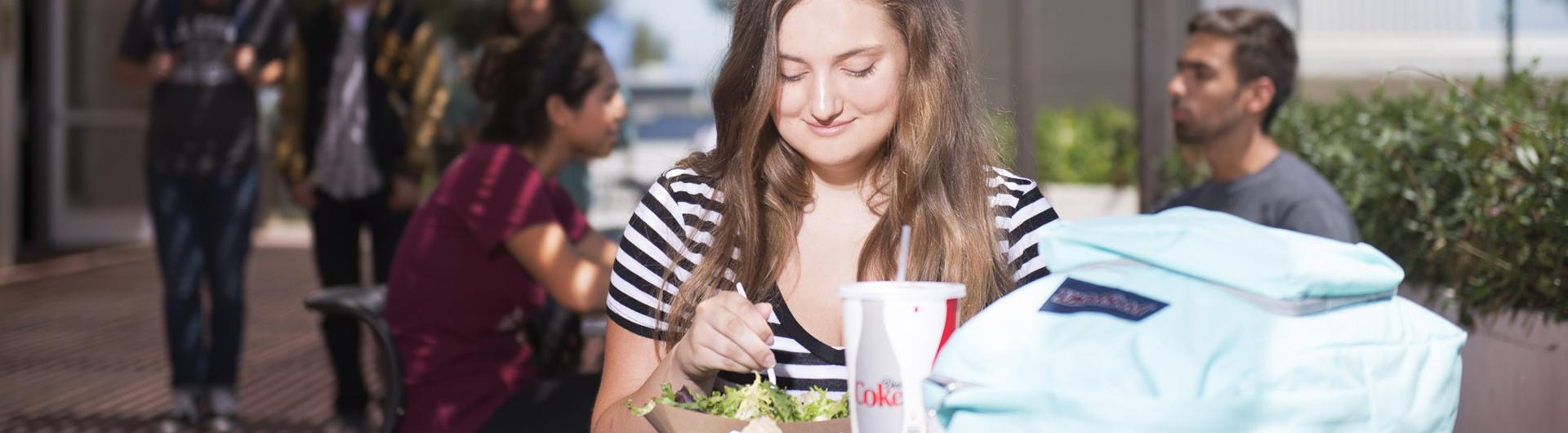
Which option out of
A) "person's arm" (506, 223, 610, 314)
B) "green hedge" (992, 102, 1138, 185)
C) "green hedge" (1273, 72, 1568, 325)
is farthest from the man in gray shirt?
"green hedge" (992, 102, 1138, 185)

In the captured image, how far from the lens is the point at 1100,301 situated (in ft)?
3.90

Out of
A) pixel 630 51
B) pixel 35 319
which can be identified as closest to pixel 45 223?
pixel 35 319

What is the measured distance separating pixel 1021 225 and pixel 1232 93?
224 cm

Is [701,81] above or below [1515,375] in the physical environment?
above

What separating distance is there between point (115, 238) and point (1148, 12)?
32.6 ft

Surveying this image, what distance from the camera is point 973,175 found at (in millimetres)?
2029


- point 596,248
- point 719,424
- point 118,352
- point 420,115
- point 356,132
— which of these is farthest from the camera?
point 118,352

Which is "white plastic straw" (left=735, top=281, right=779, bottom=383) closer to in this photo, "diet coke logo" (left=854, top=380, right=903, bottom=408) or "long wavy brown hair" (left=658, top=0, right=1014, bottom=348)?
"long wavy brown hair" (left=658, top=0, right=1014, bottom=348)

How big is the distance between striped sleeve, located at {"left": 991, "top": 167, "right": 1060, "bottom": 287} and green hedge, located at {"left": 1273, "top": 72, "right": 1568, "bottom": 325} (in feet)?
4.10

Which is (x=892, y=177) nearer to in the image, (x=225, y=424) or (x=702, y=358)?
(x=702, y=358)

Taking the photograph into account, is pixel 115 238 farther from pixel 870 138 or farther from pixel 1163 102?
pixel 870 138

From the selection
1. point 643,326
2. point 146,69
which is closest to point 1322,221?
point 643,326

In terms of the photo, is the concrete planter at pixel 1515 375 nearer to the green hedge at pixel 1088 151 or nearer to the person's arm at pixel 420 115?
the person's arm at pixel 420 115

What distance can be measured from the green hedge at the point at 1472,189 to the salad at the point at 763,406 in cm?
183
